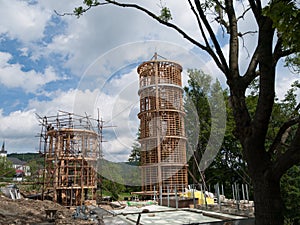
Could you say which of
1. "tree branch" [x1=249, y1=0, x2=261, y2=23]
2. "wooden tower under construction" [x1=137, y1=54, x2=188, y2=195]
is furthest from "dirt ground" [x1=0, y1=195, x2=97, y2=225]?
"tree branch" [x1=249, y1=0, x2=261, y2=23]

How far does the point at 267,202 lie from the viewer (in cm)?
353

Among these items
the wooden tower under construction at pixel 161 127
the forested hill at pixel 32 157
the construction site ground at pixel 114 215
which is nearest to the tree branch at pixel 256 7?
the construction site ground at pixel 114 215

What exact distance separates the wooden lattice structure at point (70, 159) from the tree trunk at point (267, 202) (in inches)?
624

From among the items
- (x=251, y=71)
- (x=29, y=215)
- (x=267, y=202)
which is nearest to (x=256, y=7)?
(x=251, y=71)

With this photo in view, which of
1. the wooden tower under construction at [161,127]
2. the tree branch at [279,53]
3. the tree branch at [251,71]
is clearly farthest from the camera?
the wooden tower under construction at [161,127]

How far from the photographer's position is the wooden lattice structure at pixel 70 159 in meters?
18.7

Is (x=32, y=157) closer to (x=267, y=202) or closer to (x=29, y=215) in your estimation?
(x=29, y=215)

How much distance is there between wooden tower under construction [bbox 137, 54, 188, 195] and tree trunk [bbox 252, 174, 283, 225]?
1291 cm

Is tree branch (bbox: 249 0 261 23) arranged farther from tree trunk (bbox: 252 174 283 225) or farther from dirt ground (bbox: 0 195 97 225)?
dirt ground (bbox: 0 195 97 225)

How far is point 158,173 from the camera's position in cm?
1647

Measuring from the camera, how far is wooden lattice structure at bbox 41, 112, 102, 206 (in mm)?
18688

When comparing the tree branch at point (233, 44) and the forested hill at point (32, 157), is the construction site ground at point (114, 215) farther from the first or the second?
the forested hill at point (32, 157)

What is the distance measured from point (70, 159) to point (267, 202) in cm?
1728

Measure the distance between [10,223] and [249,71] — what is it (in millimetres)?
9733
